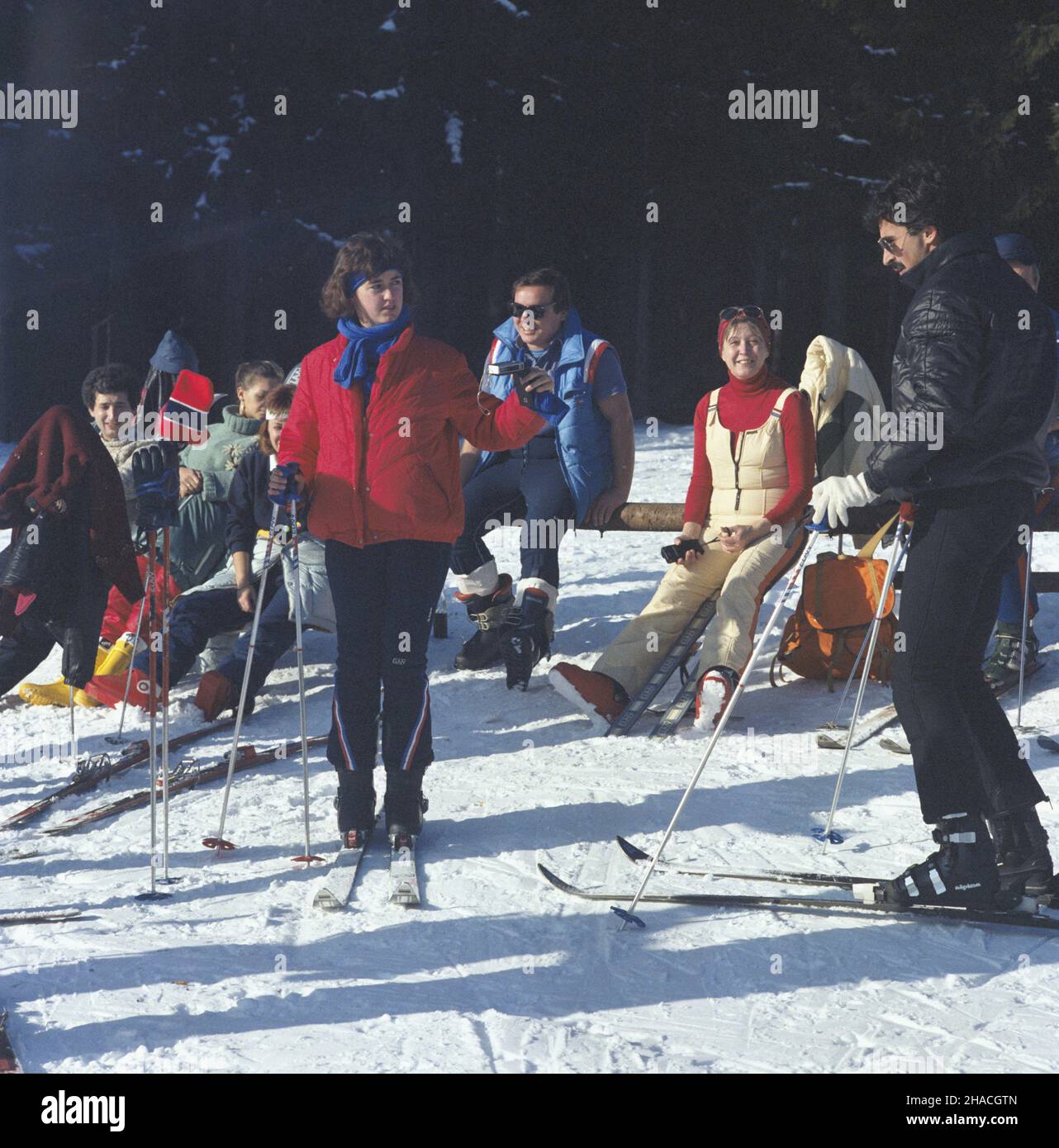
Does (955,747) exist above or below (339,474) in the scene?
below

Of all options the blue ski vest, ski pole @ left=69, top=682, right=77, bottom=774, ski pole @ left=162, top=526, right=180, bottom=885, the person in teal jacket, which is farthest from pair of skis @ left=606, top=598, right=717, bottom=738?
the person in teal jacket

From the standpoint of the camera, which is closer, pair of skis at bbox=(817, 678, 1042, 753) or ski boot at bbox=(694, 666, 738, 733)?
pair of skis at bbox=(817, 678, 1042, 753)

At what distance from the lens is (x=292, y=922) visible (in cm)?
402

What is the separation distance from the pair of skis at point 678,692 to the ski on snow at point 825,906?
1.68 metres

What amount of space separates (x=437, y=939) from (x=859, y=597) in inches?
120

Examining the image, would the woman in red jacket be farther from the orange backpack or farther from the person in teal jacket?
the person in teal jacket

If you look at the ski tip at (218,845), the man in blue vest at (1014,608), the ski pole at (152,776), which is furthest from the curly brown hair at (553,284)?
the ski tip at (218,845)

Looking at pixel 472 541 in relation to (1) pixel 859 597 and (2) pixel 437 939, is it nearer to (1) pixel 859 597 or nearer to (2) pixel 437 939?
(1) pixel 859 597

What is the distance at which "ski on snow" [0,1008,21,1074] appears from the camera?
3.08 metres

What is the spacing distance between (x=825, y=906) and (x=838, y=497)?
1223mm

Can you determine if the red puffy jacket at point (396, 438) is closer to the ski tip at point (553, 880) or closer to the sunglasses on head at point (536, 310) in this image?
the ski tip at point (553, 880)

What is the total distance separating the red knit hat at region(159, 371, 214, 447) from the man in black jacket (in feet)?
7.39

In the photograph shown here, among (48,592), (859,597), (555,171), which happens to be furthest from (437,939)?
(555,171)
